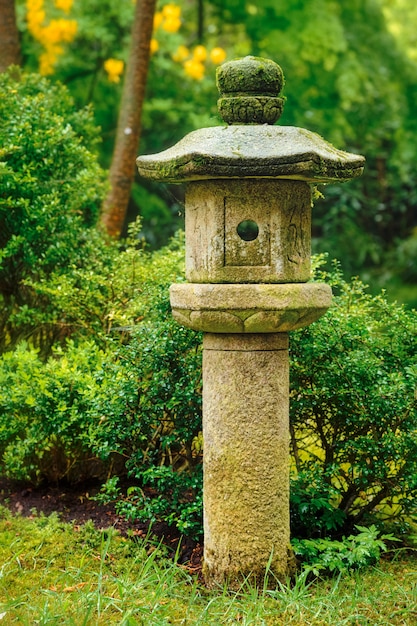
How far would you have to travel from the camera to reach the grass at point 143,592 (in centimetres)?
367

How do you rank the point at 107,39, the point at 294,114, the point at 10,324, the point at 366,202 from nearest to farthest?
the point at 10,324 < the point at 107,39 < the point at 294,114 < the point at 366,202

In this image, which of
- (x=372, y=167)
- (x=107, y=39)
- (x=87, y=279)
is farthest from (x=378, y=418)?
(x=372, y=167)

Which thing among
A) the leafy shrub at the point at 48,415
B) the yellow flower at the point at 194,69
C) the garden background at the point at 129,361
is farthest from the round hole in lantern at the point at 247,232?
the yellow flower at the point at 194,69

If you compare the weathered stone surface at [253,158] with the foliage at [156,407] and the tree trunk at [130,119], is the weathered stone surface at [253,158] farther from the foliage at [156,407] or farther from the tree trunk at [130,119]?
the tree trunk at [130,119]

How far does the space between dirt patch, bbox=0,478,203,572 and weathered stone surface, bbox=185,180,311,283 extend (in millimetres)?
1555

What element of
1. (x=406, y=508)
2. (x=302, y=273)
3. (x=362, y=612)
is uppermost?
(x=302, y=273)

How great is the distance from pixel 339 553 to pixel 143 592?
1.08 meters

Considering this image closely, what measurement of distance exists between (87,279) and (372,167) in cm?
1132

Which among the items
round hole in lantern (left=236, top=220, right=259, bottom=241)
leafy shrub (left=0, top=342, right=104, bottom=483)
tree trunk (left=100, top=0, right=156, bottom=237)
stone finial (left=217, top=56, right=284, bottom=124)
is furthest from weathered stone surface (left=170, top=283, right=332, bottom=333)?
tree trunk (left=100, top=0, right=156, bottom=237)

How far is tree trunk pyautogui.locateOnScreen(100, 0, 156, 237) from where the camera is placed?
26.1 ft

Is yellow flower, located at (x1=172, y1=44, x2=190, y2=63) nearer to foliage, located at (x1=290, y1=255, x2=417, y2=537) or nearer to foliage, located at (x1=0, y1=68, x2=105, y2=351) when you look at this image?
foliage, located at (x1=0, y1=68, x2=105, y2=351)

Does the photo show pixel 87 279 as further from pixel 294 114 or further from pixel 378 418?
pixel 294 114

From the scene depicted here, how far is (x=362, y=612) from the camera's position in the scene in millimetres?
3834

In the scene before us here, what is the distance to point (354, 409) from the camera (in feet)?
15.1
